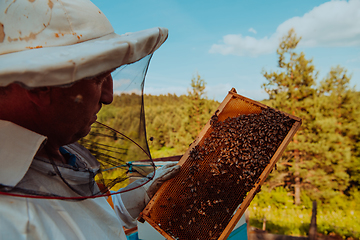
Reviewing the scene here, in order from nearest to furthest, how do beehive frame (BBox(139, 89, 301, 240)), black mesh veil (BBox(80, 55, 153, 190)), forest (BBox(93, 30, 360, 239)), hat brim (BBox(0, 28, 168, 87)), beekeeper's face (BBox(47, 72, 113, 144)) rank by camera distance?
1. hat brim (BBox(0, 28, 168, 87))
2. beekeeper's face (BBox(47, 72, 113, 144))
3. black mesh veil (BBox(80, 55, 153, 190))
4. beehive frame (BBox(139, 89, 301, 240))
5. forest (BBox(93, 30, 360, 239))

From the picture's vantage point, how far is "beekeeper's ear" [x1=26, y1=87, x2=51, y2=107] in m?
1.12

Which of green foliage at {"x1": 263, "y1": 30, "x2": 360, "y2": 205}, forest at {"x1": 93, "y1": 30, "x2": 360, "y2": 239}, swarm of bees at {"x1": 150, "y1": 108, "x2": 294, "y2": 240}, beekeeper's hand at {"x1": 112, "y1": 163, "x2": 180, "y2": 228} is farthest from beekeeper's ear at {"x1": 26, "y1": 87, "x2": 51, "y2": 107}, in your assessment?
green foliage at {"x1": 263, "y1": 30, "x2": 360, "y2": 205}

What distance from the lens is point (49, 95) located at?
115 centimetres

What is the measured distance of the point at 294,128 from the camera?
9.87 ft

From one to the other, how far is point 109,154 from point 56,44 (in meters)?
0.92

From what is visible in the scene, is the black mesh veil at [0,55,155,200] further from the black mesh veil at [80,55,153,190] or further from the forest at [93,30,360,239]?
the forest at [93,30,360,239]

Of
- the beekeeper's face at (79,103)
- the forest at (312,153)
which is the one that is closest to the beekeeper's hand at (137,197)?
the beekeeper's face at (79,103)

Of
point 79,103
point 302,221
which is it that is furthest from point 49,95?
point 302,221

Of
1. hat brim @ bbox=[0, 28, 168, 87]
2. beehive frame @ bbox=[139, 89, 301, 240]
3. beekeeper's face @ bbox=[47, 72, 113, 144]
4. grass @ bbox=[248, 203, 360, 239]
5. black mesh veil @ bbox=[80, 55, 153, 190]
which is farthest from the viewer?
grass @ bbox=[248, 203, 360, 239]

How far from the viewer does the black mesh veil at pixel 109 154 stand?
1270 millimetres

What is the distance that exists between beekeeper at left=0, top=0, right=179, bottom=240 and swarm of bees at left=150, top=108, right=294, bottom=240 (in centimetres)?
138

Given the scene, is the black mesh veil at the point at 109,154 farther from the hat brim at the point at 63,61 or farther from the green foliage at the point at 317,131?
the green foliage at the point at 317,131

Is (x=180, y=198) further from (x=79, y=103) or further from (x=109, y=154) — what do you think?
(x=79, y=103)

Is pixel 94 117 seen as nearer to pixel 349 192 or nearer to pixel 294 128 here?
pixel 294 128
